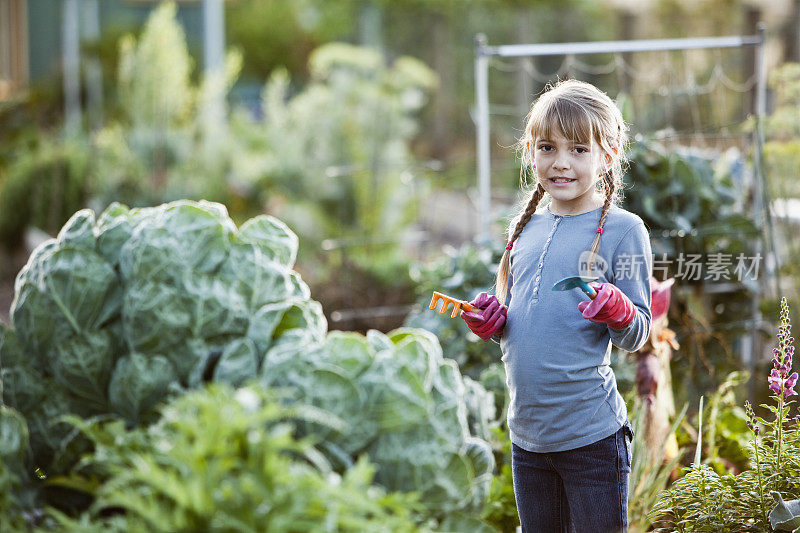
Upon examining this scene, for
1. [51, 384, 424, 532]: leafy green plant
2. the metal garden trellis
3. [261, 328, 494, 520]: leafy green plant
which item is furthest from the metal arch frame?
[51, 384, 424, 532]: leafy green plant

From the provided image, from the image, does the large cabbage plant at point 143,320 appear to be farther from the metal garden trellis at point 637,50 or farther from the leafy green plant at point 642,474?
the metal garden trellis at point 637,50

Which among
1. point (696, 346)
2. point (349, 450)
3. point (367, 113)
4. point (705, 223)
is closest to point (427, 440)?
point (349, 450)

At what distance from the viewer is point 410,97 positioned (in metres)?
7.63

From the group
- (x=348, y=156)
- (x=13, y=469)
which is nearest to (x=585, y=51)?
(x=13, y=469)

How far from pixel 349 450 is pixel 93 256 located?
0.69 m

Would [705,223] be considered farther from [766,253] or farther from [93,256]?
[93,256]

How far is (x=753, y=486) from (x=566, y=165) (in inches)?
35.9

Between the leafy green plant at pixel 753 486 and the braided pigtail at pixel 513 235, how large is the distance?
0.61 metres

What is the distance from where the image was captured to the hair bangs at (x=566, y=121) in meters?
1.89

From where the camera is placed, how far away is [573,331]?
1884mm

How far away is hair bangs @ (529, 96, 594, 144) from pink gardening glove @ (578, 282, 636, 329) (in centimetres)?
35

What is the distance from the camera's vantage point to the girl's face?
1.90m

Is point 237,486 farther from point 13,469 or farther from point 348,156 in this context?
point 348,156

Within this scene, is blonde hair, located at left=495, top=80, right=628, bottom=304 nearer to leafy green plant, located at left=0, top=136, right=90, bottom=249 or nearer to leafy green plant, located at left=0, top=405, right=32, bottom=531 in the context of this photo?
leafy green plant, located at left=0, top=405, right=32, bottom=531
